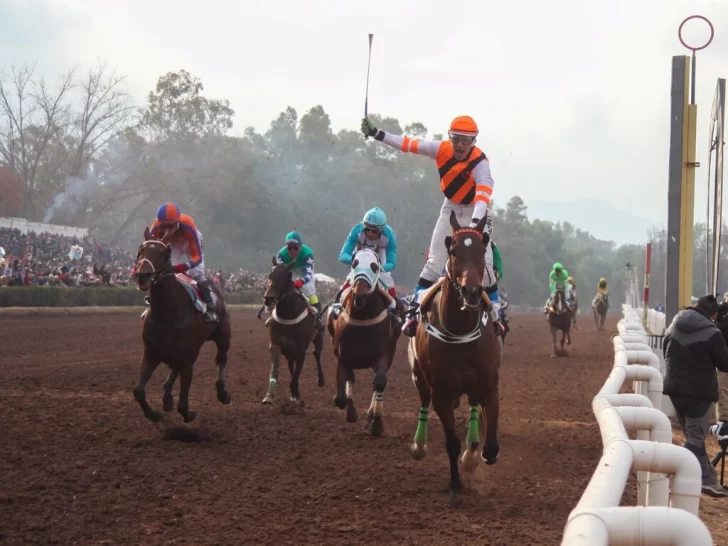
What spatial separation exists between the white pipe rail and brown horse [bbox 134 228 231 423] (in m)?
4.90

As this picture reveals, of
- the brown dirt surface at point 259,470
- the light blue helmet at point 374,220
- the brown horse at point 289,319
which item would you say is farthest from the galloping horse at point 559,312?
the light blue helmet at point 374,220

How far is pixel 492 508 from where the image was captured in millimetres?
6871

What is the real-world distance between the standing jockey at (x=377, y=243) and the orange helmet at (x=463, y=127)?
251 centimetres

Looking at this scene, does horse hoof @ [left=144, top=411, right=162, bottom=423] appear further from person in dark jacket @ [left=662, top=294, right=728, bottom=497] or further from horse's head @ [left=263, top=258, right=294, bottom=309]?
person in dark jacket @ [left=662, top=294, right=728, bottom=497]

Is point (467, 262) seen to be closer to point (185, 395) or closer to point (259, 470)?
point (259, 470)

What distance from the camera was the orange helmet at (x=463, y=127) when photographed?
26.7 ft

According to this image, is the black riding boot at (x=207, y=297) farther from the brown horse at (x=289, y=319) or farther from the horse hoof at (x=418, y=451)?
the horse hoof at (x=418, y=451)

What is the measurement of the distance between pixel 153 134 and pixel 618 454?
210 ft

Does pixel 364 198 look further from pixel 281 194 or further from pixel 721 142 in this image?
pixel 721 142

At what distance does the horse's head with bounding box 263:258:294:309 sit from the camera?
11711 millimetres

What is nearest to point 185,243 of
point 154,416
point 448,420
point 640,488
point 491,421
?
→ point 154,416

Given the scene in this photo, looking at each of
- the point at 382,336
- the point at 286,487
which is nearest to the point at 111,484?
the point at 286,487

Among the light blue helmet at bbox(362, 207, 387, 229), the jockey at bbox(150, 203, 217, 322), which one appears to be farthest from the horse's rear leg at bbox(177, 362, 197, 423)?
the light blue helmet at bbox(362, 207, 387, 229)

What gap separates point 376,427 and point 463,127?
358 centimetres
